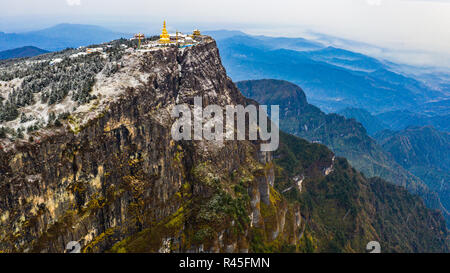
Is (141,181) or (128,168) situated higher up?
(128,168)

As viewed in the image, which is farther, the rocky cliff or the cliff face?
the rocky cliff

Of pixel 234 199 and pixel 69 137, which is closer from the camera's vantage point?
pixel 69 137

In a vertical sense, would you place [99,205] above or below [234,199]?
above

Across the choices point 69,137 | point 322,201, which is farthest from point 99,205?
point 322,201

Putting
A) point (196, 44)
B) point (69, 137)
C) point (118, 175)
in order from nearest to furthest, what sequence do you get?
1. point (69, 137)
2. point (118, 175)
3. point (196, 44)

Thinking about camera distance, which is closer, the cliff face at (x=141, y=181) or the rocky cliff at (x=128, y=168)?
the cliff face at (x=141, y=181)

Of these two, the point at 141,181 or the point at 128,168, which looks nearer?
the point at 128,168

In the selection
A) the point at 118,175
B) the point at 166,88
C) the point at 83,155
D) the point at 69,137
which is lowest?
the point at 118,175
